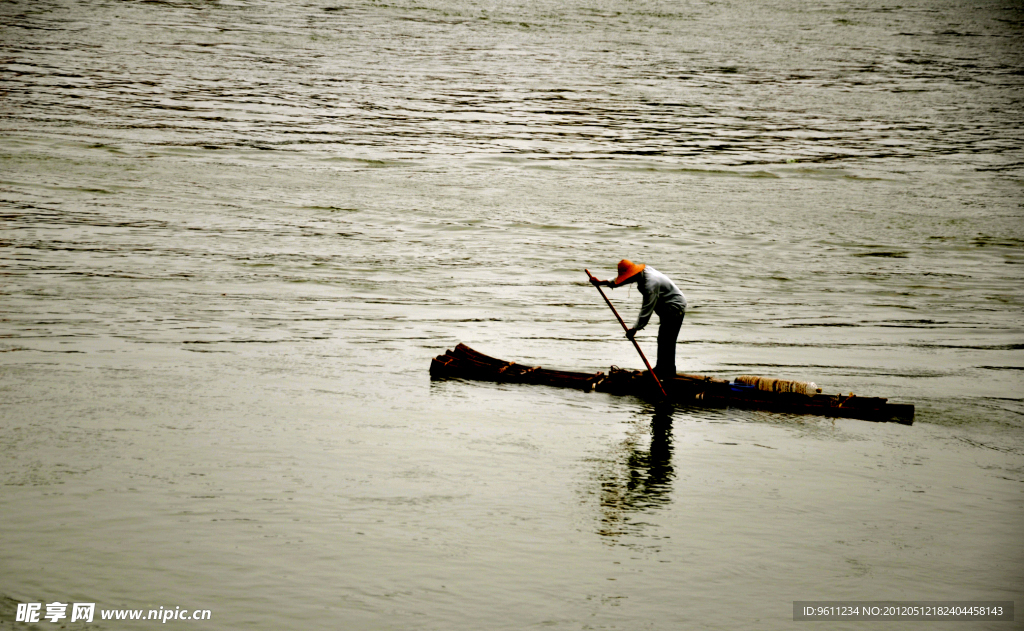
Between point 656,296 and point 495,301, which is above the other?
point 656,296

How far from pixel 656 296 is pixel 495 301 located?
7850 mm

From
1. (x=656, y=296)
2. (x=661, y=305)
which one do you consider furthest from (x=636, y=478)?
(x=661, y=305)

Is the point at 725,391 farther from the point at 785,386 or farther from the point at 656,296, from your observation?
the point at 656,296

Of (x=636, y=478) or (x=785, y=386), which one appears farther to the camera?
(x=785, y=386)

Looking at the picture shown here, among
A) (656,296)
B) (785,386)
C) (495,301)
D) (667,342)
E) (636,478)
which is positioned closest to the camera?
(636,478)

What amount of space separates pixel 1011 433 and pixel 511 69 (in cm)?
2779

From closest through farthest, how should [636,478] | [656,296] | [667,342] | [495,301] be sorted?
[636,478] < [656,296] < [667,342] < [495,301]

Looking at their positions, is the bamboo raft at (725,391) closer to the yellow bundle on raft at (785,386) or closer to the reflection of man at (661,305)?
the yellow bundle on raft at (785,386)

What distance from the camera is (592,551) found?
8062mm

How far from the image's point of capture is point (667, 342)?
479 inches

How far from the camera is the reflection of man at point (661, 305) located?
11922 millimetres

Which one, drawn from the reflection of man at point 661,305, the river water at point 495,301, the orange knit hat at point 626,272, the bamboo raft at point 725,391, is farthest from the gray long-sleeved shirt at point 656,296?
the river water at point 495,301

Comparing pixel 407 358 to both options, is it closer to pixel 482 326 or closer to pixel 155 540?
pixel 482 326

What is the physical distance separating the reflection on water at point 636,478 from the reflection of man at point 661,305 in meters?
0.81
